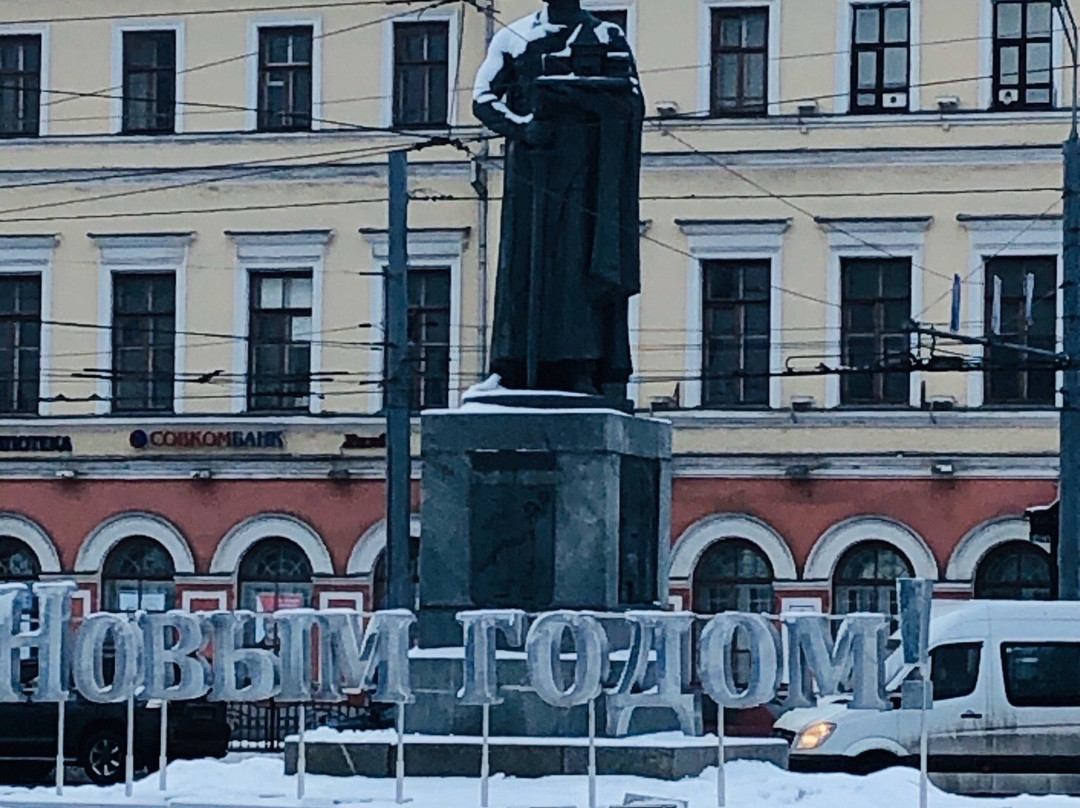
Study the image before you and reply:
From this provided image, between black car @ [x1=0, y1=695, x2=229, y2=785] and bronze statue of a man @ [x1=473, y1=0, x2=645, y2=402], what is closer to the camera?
bronze statue of a man @ [x1=473, y1=0, x2=645, y2=402]

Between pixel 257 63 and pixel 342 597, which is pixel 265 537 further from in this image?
pixel 257 63

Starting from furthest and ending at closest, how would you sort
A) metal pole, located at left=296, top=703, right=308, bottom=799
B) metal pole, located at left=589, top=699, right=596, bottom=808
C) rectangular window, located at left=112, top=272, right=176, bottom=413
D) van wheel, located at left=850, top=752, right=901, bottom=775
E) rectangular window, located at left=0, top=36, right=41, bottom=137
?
rectangular window, located at left=0, top=36, right=41, bottom=137 < rectangular window, located at left=112, top=272, right=176, bottom=413 < van wheel, located at left=850, top=752, right=901, bottom=775 < metal pole, located at left=296, top=703, right=308, bottom=799 < metal pole, located at left=589, top=699, right=596, bottom=808

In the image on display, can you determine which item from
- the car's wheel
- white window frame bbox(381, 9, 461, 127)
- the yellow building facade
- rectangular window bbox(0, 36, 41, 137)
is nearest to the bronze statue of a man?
the car's wheel

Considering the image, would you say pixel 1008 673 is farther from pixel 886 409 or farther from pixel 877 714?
pixel 886 409

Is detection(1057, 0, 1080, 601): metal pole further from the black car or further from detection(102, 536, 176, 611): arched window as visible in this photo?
detection(102, 536, 176, 611): arched window

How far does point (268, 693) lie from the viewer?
1477 centimetres

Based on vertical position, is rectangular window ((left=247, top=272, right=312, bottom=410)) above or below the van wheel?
above

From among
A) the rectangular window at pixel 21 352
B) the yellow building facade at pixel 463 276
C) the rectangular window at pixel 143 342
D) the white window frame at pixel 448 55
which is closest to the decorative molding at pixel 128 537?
the yellow building facade at pixel 463 276

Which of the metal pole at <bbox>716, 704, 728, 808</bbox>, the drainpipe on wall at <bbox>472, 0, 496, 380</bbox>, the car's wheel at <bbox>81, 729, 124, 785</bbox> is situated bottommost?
the car's wheel at <bbox>81, 729, 124, 785</bbox>

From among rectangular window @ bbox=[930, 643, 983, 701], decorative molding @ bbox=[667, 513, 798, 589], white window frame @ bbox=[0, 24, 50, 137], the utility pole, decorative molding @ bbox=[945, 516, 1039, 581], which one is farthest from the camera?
white window frame @ bbox=[0, 24, 50, 137]

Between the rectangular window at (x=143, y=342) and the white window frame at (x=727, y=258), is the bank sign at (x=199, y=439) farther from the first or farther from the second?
the white window frame at (x=727, y=258)

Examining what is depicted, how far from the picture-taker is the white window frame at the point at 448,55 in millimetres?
37719

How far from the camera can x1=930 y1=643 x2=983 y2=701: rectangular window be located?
74.3ft

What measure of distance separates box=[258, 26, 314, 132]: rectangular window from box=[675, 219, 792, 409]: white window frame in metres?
5.68
